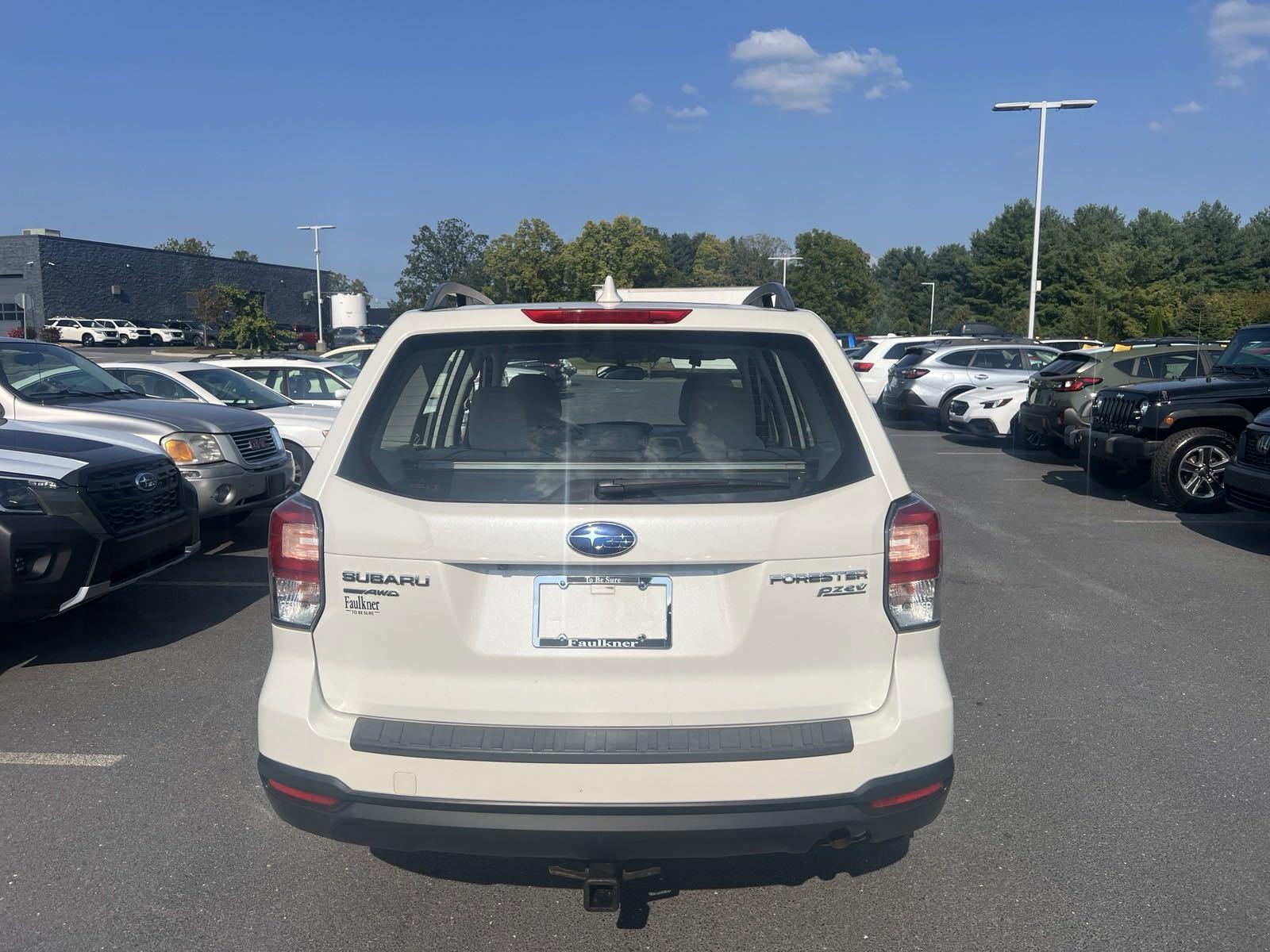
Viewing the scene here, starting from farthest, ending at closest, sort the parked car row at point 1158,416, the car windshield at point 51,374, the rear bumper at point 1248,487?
the parked car row at point 1158,416 → the rear bumper at point 1248,487 → the car windshield at point 51,374

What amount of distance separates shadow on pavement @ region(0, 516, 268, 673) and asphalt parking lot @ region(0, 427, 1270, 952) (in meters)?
0.04

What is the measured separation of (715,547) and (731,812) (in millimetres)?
655

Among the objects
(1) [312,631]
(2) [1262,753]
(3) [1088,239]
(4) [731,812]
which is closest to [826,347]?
(4) [731,812]

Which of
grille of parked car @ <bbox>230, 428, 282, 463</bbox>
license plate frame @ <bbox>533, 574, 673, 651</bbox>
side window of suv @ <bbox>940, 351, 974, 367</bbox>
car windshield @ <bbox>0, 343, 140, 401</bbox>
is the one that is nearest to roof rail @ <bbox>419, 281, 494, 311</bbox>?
license plate frame @ <bbox>533, 574, 673, 651</bbox>

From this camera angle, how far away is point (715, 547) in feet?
8.69

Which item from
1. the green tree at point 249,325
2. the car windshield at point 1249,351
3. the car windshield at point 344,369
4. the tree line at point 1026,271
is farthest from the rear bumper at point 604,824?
the tree line at point 1026,271

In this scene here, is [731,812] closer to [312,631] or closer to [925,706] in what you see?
[925,706]

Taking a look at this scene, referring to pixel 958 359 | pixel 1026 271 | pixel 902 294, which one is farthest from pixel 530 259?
pixel 902 294

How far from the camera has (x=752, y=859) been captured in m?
3.52

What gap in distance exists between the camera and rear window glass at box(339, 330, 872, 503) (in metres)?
2.80

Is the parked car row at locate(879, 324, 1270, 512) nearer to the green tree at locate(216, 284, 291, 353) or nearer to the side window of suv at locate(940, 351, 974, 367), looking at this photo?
the side window of suv at locate(940, 351, 974, 367)

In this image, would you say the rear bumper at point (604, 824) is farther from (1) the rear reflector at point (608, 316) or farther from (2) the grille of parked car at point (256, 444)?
(2) the grille of parked car at point (256, 444)

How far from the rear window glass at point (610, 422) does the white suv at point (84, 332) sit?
2295 inches

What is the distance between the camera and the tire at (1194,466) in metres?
10.6
